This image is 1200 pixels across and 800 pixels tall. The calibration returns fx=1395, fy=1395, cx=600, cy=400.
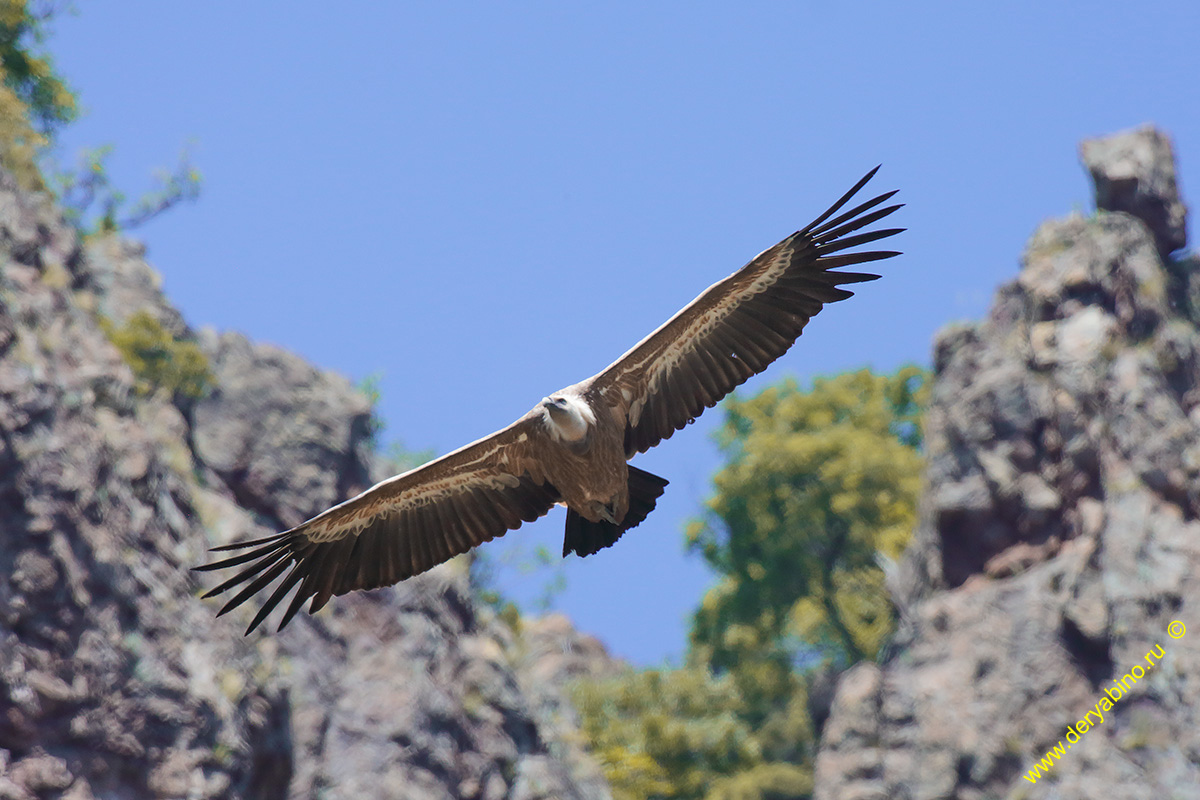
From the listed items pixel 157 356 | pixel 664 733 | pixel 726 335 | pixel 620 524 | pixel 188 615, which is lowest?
pixel 620 524

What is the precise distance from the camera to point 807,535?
42.3m

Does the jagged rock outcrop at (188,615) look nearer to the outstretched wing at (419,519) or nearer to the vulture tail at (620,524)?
the outstretched wing at (419,519)

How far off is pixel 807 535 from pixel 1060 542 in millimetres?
14239

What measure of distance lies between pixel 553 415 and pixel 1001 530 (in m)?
20.5

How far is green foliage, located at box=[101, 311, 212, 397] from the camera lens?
2534 cm

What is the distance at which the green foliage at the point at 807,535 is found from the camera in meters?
41.6

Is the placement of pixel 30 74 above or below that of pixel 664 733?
above

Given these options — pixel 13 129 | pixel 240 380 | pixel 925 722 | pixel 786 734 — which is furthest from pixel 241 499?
pixel 786 734

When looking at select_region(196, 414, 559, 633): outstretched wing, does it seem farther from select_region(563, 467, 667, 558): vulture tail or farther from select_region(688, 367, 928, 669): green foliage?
select_region(688, 367, 928, 669): green foliage

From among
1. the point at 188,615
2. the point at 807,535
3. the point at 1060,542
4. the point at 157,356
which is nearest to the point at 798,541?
the point at 807,535

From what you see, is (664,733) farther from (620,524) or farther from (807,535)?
(620,524)

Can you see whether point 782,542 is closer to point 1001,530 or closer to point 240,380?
point 1001,530

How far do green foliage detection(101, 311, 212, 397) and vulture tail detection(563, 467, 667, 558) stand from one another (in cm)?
1499

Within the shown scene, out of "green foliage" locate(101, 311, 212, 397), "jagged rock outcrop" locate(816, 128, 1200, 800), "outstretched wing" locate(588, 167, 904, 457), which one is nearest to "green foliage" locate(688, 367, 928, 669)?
"jagged rock outcrop" locate(816, 128, 1200, 800)
